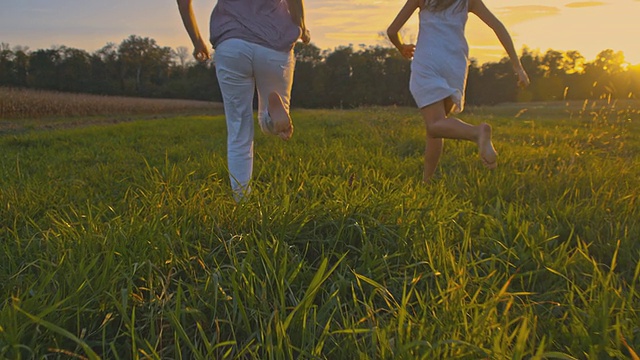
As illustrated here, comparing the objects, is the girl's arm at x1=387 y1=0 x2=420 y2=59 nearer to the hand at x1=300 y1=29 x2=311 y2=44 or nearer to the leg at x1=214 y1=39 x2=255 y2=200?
the hand at x1=300 y1=29 x2=311 y2=44

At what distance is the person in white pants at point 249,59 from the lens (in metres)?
2.60

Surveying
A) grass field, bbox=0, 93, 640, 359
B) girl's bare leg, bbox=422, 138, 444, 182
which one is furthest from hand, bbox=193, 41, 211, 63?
girl's bare leg, bbox=422, 138, 444, 182

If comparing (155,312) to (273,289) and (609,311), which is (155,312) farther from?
(609,311)

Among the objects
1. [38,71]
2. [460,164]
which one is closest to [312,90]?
[38,71]

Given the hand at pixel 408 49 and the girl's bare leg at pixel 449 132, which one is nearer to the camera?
the girl's bare leg at pixel 449 132

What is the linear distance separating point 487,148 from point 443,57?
2.77 ft

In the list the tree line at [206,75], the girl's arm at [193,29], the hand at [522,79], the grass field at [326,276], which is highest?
the tree line at [206,75]

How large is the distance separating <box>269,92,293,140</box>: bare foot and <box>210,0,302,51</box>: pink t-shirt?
336 millimetres

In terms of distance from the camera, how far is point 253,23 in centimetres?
260

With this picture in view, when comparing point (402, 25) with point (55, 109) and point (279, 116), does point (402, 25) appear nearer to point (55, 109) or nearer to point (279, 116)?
point (279, 116)

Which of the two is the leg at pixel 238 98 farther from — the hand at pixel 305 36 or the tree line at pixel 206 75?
the tree line at pixel 206 75

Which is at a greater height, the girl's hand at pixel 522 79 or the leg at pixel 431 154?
the girl's hand at pixel 522 79

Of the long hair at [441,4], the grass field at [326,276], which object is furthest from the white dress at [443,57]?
the grass field at [326,276]

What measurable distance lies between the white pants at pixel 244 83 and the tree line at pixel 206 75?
42.1m
